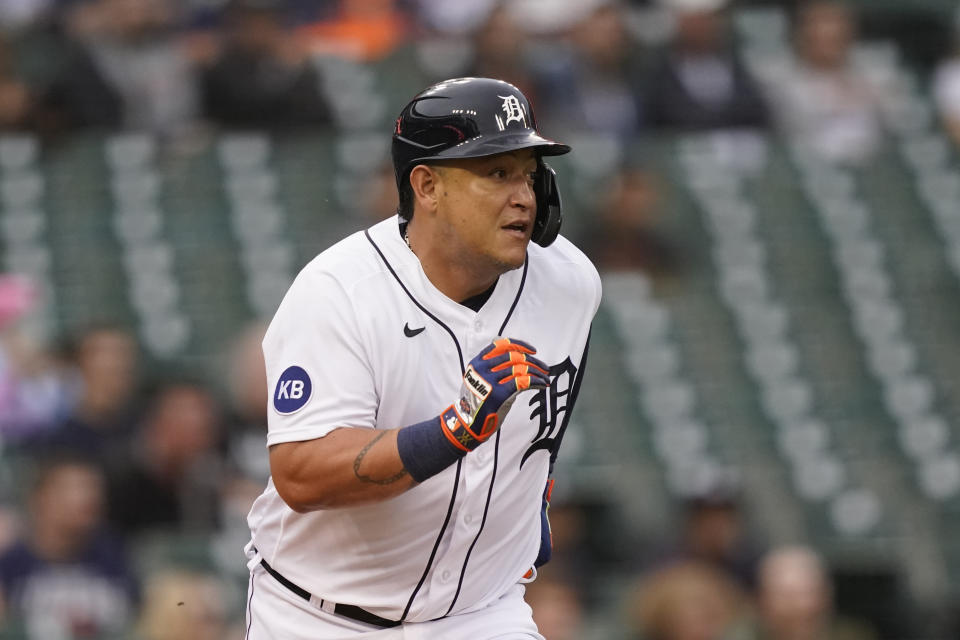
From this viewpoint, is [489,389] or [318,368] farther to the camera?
[318,368]

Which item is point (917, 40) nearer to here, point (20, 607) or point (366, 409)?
point (20, 607)

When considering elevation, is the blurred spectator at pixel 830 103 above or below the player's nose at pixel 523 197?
below

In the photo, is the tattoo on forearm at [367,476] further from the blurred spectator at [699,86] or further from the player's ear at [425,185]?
the blurred spectator at [699,86]

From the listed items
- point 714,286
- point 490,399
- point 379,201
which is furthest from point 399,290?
point 714,286

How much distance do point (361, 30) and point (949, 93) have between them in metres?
3.76

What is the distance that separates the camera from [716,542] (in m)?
7.07

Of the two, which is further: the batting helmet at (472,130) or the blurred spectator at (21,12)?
the blurred spectator at (21,12)

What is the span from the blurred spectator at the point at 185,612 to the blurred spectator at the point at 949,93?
A: 6.07 metres

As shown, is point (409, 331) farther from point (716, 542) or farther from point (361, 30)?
point (361, 30)

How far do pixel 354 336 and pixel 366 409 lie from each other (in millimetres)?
152

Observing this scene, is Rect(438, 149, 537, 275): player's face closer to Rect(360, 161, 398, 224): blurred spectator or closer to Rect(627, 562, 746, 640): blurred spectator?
Rect(627, 562, 746, 640): blurred spectator

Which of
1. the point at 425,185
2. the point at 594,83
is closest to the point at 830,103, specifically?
the point at 594,83

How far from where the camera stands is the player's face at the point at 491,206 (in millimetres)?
3490

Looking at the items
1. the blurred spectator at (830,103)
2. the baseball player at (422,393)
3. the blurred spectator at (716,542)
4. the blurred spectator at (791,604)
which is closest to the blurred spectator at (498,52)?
the blurred spectator at (830,103)
